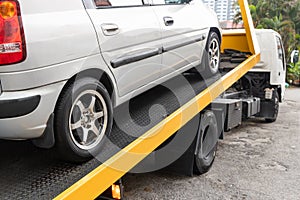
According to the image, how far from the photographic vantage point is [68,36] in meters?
2.18

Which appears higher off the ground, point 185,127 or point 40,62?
point 40,62

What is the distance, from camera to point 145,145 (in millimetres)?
2828

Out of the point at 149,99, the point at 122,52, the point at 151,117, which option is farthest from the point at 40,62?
the point at 149,99

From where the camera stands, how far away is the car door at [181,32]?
342 cm

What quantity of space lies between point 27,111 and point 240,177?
318cm

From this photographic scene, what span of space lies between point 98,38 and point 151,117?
105 centimetres

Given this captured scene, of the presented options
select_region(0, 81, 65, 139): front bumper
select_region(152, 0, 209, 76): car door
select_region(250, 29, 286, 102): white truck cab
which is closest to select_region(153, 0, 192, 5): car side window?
select_region(152, 0, 209, 76): car door

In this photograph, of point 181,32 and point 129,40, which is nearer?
point 129,40

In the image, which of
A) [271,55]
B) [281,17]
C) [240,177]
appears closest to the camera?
[240,177]

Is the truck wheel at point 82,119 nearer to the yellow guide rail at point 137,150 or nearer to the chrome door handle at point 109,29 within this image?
the yellow guide rail at point 137,150

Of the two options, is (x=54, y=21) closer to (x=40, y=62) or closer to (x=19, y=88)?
(x=40, y=62)

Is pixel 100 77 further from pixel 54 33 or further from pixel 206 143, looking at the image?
pixel 206 143

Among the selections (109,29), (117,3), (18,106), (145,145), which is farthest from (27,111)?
(117,3)

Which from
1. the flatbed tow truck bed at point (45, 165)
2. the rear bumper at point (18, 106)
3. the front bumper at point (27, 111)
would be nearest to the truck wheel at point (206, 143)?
the flatbed tow truck bed at point (45, 165)
